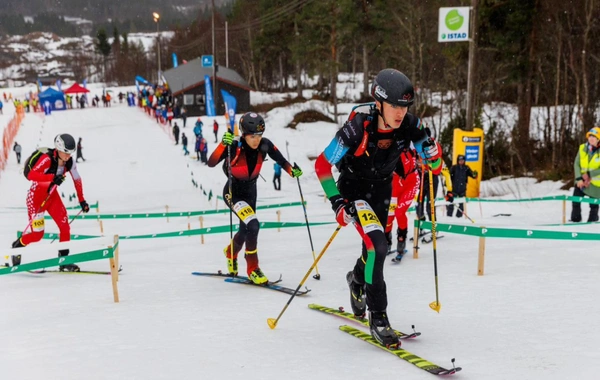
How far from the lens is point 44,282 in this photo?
805cm

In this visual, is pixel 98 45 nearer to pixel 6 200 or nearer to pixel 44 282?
pixel 6 200

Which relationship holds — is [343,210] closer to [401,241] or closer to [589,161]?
[401,241]

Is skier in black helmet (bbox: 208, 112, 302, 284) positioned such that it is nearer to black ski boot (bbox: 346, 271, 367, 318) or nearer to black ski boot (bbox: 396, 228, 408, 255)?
black ski boot (bbox: 346, 271, 367, 318)

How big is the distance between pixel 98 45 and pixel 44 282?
144 m

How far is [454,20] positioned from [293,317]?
1291cm

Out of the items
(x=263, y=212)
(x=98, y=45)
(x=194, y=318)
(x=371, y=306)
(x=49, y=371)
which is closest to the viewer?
(x=49, y=371)

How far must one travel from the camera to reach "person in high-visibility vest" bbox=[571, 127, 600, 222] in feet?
33.4

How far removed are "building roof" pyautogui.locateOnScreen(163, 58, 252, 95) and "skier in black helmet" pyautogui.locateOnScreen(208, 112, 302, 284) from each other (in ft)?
154

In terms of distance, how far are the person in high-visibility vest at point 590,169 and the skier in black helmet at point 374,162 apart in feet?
21.5

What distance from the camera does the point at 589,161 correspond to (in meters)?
10.3

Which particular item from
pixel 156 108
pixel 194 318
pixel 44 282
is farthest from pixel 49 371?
pixel 156 108

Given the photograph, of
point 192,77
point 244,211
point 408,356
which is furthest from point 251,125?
point 192,77

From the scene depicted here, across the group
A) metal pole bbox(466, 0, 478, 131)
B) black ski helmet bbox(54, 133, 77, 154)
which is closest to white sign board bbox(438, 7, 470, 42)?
metal pole bbox(466, 0, 478, 131)

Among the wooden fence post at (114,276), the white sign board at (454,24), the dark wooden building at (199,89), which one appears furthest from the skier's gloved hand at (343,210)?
the dark wooden building at (199,89)
